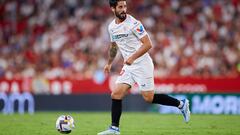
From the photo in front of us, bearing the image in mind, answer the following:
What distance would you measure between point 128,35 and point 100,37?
44.8 feet

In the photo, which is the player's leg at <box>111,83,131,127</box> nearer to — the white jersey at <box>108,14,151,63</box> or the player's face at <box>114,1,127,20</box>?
the white jersey at <box>108,14,151,63</box>

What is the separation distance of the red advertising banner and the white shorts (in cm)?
1041

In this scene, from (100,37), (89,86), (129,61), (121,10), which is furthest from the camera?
(100,37)

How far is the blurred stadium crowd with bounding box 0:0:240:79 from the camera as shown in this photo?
914 inches

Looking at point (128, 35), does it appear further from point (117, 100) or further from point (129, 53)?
point (117, 100)

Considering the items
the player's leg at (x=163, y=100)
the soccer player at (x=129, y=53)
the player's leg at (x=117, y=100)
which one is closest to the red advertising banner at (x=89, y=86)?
the player's leg at (x=163, y=100)

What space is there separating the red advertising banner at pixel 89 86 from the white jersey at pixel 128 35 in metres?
10.5

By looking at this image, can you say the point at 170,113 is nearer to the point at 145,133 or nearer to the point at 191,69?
the point at 191,69

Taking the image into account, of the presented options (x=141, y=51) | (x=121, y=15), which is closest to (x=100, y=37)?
(x=121, y=15)

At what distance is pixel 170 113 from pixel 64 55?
19.6 ft


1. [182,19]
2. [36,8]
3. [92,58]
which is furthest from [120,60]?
[36,8]

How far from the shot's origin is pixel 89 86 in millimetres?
23078

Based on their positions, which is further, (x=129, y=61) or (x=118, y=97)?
(x=118, y=97)

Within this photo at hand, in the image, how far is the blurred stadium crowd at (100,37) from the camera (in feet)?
76.1
